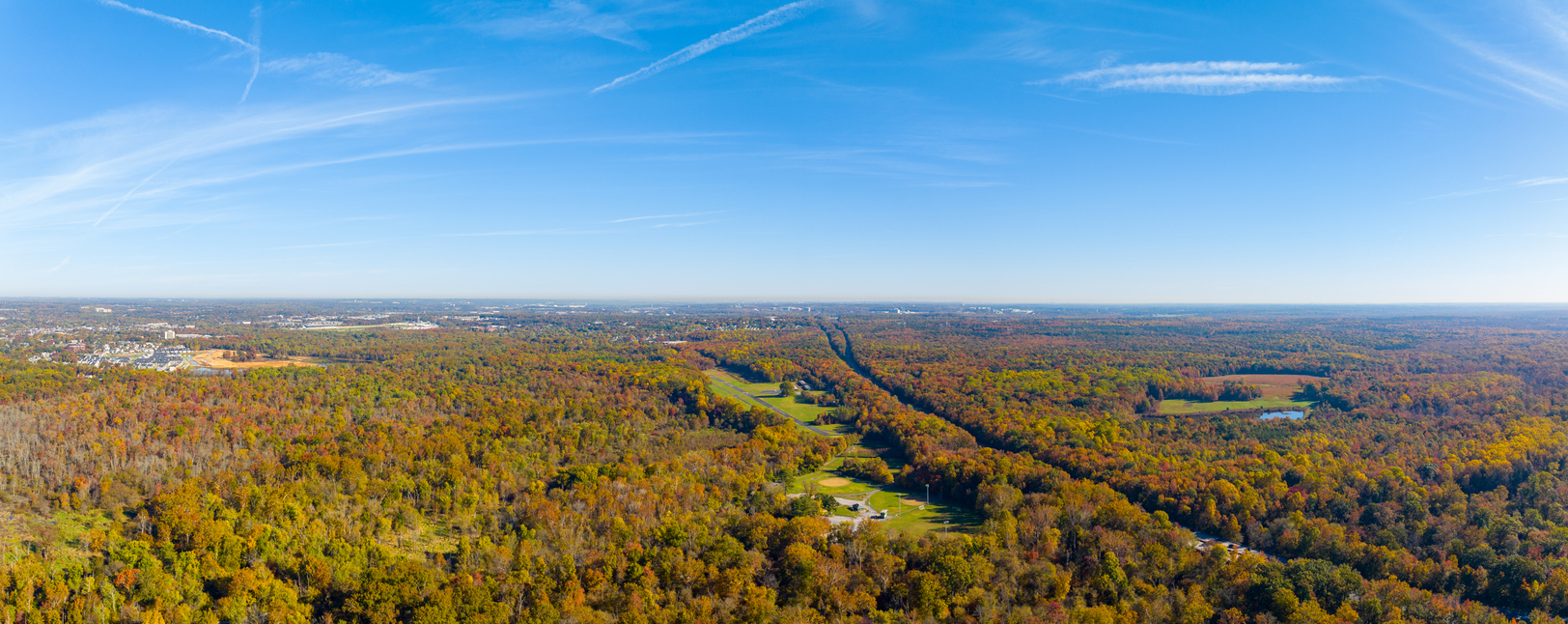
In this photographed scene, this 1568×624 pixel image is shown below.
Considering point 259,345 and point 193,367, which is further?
point 259,345

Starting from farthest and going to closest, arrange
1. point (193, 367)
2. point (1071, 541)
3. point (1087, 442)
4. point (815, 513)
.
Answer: point (193, 367) → point (1087, 442) → point (815, 513) → point (1071, 541)

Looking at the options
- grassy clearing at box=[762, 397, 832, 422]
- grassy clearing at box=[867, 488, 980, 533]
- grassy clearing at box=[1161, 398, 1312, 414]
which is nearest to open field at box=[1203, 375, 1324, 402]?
grassy clearing at box=[1161, 398, 1312, 414]

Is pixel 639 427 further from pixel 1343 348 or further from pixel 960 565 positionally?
pixel 1343 348

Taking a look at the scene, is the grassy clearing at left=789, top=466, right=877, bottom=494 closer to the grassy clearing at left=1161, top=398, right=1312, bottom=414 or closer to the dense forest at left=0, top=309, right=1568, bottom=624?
the dense forest at left=0, top=309, right=1568, bottom=624

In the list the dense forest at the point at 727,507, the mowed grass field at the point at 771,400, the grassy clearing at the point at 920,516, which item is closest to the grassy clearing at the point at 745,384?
the mowed grass field at the point at 771,400

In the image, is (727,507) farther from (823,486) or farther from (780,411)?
(780,411)

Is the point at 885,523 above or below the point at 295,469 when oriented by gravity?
below

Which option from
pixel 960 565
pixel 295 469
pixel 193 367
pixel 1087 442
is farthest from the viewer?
pixel 193 367

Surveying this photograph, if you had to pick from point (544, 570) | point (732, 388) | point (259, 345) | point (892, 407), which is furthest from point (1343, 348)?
point (259, 345)
